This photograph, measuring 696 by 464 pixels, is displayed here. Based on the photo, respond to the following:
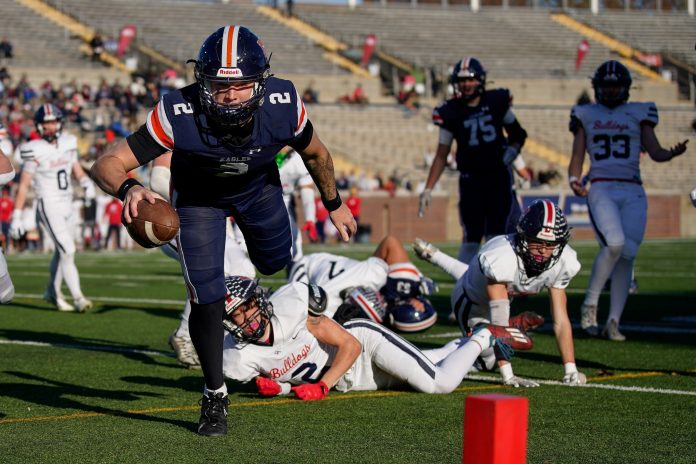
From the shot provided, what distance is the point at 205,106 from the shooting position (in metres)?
5.00

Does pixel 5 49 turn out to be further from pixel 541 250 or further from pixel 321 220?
pixel 541 250

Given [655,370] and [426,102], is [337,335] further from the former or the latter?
[426,102]

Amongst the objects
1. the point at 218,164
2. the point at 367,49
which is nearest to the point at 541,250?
the point at 218,164

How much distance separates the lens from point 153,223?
184 inches

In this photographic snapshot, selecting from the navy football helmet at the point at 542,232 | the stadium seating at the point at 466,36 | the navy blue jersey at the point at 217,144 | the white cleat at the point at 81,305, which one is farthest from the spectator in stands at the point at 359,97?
the navy blue jersey at the point at 217,144

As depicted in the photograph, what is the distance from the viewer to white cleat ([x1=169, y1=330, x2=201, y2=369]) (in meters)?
7.46

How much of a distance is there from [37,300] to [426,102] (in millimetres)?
25952

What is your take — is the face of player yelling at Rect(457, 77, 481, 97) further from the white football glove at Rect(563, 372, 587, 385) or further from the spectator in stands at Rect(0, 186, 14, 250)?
the spectator in stands at Rect(0, 186, 14, 250)

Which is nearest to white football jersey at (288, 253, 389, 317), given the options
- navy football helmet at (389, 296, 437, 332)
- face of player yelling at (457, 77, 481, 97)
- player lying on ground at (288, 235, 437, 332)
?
player lying on ground at (288, 235, 437, 332)

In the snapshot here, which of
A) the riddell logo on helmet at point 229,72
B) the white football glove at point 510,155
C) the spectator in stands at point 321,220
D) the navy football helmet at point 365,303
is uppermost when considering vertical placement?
the riddell logo on helmet at point 229,72

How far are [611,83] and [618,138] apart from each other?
42 centimetres

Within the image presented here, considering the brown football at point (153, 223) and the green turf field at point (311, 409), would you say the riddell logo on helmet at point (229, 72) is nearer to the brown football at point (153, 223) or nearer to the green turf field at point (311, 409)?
the brown football at point (153, 223)

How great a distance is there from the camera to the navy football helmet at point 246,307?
18.9 ft

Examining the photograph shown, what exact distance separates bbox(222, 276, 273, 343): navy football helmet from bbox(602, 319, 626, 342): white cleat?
11.4 feet
